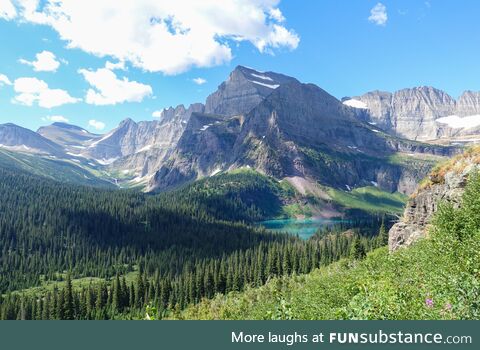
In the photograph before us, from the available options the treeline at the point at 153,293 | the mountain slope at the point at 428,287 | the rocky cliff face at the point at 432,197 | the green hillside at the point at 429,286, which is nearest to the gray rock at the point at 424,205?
the rocky cliff face at the point at 432,197

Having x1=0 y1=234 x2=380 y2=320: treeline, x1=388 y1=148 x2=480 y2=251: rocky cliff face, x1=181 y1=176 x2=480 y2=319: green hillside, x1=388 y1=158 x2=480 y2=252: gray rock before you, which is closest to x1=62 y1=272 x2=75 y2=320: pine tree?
x1=0 y1=234 x2=380 y2=320: treeline

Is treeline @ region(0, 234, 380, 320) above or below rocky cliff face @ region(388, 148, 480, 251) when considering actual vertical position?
below

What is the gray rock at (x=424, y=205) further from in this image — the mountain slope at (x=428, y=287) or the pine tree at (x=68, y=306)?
the pine tree at (x=68, y=306)

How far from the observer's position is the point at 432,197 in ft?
195

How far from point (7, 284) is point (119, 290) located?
86.5 metres

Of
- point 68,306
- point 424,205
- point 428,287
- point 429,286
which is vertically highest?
point 424,205

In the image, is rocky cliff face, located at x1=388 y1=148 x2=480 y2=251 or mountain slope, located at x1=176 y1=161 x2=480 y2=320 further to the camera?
rocky cliff face, located at x1=388 y1=148 x2=480 y2=251

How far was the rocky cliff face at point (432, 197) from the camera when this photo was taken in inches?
1909

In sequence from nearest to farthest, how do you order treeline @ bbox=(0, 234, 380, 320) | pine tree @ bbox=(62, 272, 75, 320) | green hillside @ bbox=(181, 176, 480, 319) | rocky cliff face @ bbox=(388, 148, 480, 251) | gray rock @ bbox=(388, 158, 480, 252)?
green hillside @ bbox=(181, 176, 480, 319)
rocky cliff face @ bbox=(388, 148, 480, 251)
gray rock @ bbox=(388, 158, 480, 252)
pine tree @ bbox=(62, 272, 75, 320)
treeline @ bbox=(0, 234, 380, 320)

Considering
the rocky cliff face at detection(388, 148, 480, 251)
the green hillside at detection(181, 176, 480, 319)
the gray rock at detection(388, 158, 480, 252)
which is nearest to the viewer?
the green hillside at detection(181, 176, 480, 319)

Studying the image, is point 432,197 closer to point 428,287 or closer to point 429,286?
point 428,287

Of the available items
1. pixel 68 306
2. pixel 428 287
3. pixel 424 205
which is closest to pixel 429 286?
pixel 428 287

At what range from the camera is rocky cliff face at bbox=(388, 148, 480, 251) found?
48.5 m

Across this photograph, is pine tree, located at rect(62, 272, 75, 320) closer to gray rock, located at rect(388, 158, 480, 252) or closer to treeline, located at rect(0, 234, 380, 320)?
treeline, located at rect(0, 234, 380, 320)
